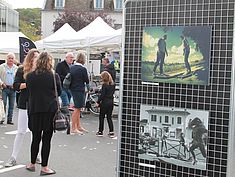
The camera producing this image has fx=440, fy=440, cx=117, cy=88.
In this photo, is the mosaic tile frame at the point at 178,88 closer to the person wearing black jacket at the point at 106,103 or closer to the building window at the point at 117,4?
the person wearing black jacket at the point at 106,103

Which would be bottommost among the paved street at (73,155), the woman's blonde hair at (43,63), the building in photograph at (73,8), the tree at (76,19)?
the paved street at (73,155)

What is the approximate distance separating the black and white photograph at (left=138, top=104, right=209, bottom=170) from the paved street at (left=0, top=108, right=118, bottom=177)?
230 cm

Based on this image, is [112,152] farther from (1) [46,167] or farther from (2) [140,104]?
(2) [140,104]

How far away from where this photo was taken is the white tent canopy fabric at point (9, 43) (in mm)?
19766

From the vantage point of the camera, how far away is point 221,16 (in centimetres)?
371

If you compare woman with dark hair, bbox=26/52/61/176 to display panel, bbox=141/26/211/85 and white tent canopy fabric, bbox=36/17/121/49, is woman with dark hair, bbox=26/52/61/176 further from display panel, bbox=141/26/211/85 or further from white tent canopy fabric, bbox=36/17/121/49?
white tent canopy fabric, bbox=36/17/121/49

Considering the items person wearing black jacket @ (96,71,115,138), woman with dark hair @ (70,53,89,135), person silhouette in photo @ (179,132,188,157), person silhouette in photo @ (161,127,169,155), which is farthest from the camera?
woman with dark hair @ (70,53,89,135)

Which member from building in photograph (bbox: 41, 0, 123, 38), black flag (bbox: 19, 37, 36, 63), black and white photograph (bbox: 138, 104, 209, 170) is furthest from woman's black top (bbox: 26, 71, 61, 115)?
building in photograph (bbox: 41, 0, 123, 38)

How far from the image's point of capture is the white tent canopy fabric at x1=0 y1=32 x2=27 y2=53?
64.8ft

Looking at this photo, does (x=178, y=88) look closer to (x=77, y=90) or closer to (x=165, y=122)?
(x=165, y=122)

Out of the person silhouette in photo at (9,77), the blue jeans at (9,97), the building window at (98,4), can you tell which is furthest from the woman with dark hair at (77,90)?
the building window at (98,4)

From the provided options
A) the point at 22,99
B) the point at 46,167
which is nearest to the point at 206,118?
the point at 46,167

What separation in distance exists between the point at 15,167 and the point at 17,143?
36cm

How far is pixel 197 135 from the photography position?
387cm
